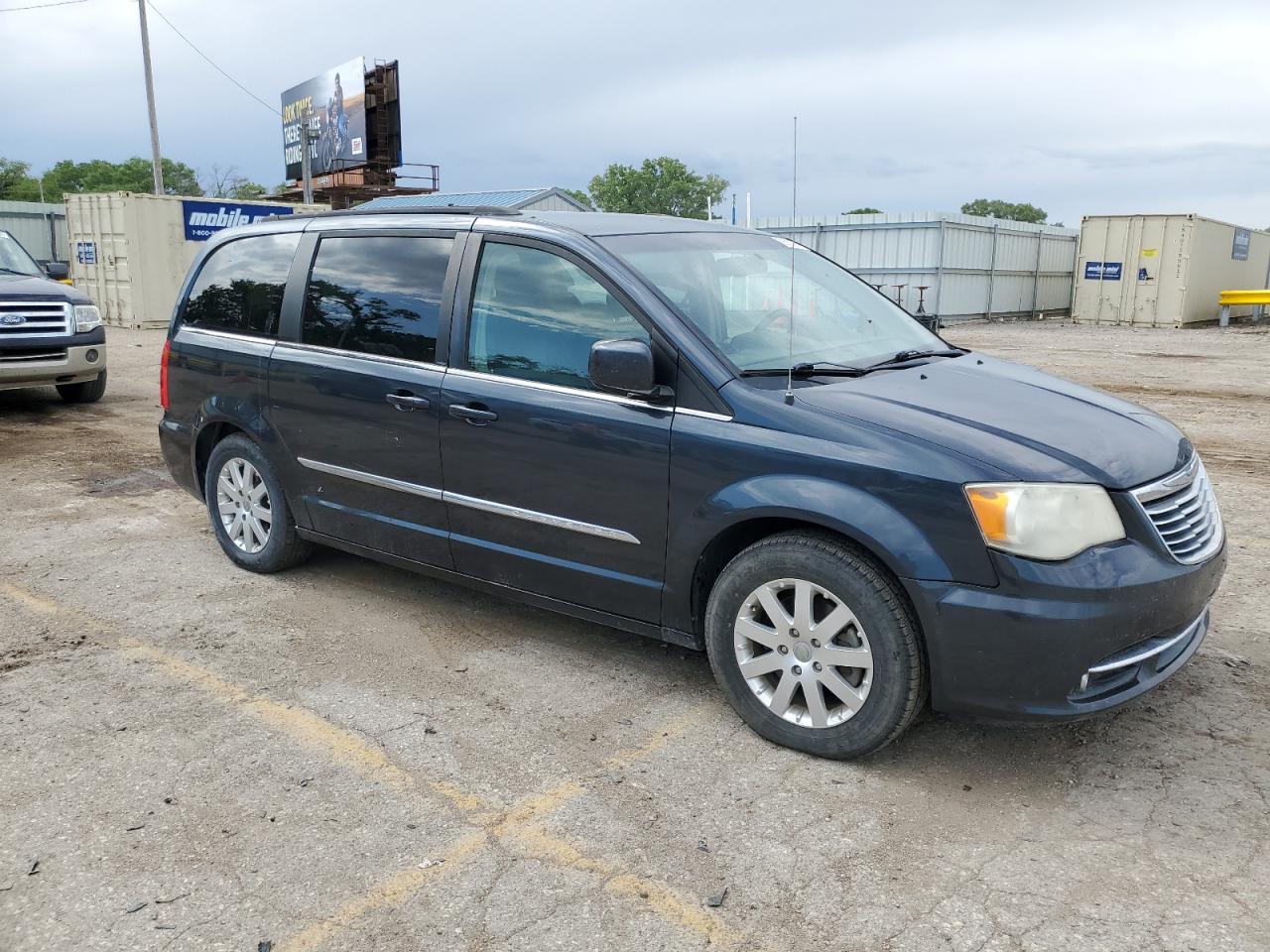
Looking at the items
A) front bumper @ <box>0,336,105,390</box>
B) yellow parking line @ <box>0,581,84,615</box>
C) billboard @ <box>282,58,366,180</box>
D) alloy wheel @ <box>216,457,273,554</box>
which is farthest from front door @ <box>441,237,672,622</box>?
billboard @ <box>282,58,366,180</box>

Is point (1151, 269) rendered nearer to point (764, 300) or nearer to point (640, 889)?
point (764, 300)

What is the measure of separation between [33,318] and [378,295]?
7.15m

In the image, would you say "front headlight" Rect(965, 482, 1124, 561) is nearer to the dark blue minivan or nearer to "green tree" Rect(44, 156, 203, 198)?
the dark blue minivan

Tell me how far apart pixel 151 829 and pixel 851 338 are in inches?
120

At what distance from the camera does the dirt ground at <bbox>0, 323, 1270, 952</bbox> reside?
8.82ft

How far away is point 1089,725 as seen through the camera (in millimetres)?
3727

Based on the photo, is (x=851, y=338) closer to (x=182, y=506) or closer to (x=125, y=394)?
(x=182, y=506)

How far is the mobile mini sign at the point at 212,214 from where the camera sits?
885 inches

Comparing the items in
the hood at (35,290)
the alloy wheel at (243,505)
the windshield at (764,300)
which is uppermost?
the windshield at (764,300)

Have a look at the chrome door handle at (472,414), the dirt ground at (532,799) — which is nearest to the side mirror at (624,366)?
the chrome door handle at (472,414)

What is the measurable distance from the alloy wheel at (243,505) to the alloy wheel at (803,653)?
9.34 ft

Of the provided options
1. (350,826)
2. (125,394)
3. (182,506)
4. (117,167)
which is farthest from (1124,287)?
(117,167)

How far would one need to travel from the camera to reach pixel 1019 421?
346 cm

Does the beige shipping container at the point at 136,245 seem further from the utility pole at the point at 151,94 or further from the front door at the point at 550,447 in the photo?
the front door at the point at 550,447
